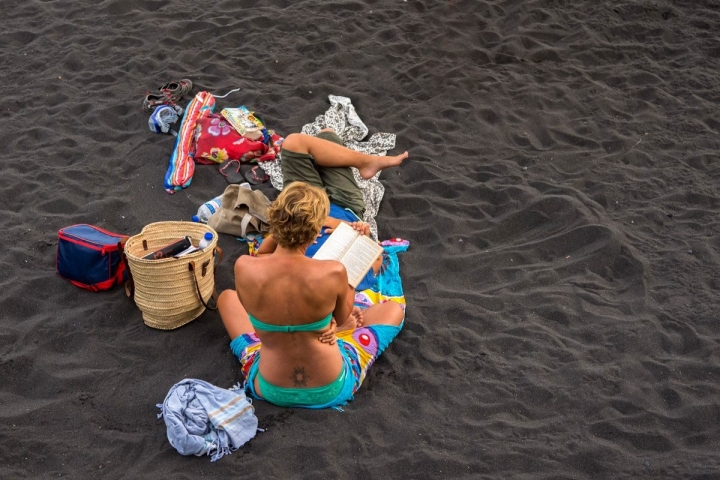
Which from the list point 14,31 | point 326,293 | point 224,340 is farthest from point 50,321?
point 14,31

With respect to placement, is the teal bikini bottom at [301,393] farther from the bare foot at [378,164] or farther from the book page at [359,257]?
the bare foot at [378,164]

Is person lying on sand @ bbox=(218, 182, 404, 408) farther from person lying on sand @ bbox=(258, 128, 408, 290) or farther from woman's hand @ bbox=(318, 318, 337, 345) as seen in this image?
person lying on sand @ bbox=(258, 128, 408, 290)

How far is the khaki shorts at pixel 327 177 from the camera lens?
4.87m

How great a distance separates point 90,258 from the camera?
4.44 m

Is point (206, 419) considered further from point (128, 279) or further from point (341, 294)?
point (128, 279)

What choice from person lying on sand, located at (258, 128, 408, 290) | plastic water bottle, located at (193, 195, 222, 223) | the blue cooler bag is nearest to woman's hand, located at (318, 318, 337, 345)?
person lying on sand, located at (258, 128, 408, 290)

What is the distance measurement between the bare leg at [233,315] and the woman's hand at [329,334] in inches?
29.3

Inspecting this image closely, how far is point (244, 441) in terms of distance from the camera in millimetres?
3641

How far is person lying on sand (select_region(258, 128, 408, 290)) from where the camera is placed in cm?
483

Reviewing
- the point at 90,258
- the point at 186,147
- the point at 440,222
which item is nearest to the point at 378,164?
the point at 440,222

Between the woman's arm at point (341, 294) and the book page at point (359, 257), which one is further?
the book page at point (359, 257)

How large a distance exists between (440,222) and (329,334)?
1958 mm

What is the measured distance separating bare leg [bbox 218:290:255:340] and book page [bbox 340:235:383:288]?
74 cm

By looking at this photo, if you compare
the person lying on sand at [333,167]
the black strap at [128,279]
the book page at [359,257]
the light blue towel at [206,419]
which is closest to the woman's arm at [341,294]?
the book page at [359,257]
